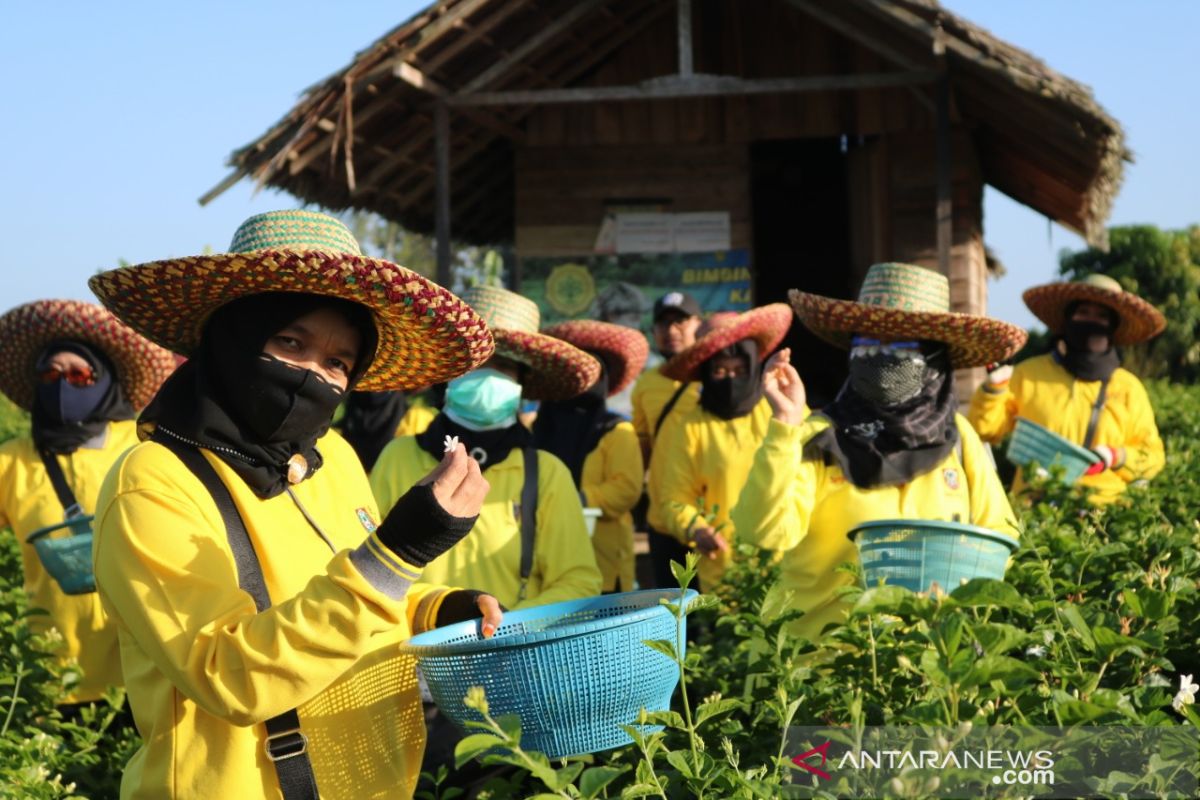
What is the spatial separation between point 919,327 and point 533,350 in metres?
1.65

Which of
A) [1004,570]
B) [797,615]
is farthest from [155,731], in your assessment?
[1004,570]

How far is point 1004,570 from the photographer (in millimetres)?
3340

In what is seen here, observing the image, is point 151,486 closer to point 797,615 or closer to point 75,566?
point 797,615

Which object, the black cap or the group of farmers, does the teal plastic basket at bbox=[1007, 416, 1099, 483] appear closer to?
the group of farmers

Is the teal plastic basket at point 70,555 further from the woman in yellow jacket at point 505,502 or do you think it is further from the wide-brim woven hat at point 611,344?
the wide-brim woven hat at point 611,344

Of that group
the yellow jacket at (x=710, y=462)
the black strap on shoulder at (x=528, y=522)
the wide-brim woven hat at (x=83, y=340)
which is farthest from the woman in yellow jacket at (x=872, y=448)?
the wide-brim woven hat at (x=83, y=340)

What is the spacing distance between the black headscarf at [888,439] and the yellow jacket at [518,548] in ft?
2.74

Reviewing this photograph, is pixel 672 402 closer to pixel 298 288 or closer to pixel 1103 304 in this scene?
pixel 1103 304

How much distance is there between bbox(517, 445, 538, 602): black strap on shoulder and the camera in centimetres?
447

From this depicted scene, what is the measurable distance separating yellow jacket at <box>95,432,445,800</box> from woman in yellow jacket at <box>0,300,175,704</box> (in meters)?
3.07

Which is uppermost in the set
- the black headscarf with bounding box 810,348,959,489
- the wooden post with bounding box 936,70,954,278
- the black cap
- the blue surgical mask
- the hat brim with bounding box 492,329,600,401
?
the wooden post with bounding box 936,70,954,278

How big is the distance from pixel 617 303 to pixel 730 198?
1393mm

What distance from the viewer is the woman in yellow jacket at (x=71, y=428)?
5.45 metres

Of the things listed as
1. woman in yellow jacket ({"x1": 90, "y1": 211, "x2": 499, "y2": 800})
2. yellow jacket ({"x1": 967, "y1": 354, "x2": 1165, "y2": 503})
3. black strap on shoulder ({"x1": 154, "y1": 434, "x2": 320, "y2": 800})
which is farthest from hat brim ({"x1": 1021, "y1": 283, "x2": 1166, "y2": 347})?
black strap on shoulder ({"x1": 154, "y1": 434, "x2": 320, "y2": 800})
